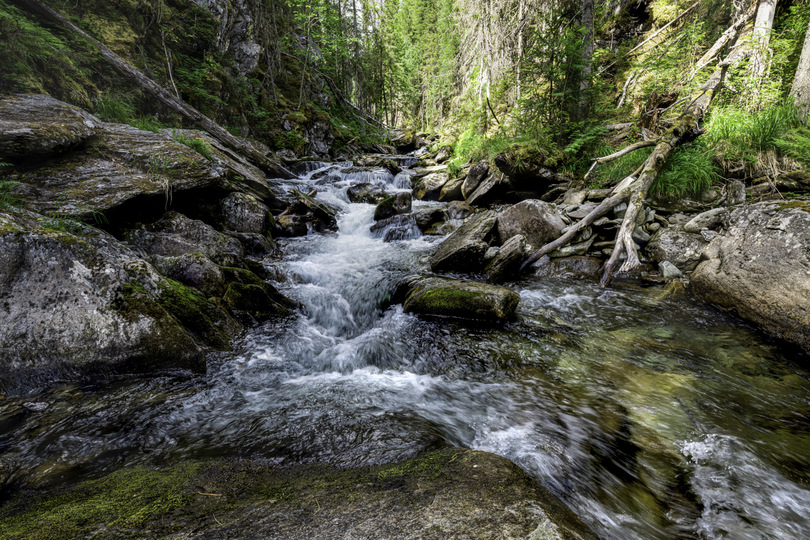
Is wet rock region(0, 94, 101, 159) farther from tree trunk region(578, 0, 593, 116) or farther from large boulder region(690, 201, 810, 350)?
tree trunk region(578, 0, 593, 116)

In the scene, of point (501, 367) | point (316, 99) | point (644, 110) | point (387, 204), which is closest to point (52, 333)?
point (501, 367)

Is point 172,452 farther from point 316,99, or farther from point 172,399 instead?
point 316,99

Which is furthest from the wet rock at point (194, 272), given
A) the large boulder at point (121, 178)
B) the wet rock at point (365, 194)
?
the wet rock at point (365, 194)

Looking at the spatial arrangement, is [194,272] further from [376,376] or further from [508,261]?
[508,261]

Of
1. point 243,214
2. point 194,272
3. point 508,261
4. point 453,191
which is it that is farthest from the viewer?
point 453,191

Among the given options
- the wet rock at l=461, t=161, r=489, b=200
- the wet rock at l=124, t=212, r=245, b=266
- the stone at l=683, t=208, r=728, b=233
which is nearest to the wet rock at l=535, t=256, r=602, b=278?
the stone at l=683, t=208, r=728, b=233

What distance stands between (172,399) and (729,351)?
266 inches

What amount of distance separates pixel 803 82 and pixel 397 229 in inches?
375

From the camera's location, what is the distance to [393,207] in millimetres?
11008

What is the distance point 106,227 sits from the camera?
558 centimetres

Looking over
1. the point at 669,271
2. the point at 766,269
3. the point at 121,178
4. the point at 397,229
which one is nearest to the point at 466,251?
the point at 397,229

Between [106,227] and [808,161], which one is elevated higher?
[808,161]

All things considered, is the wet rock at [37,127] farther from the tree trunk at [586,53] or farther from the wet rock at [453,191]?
the tree trunk at [586,53]

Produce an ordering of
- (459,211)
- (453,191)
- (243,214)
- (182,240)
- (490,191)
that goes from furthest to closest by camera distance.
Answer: (453,191) < (490,191) < (459,211) < (243,214) < (182,240)
